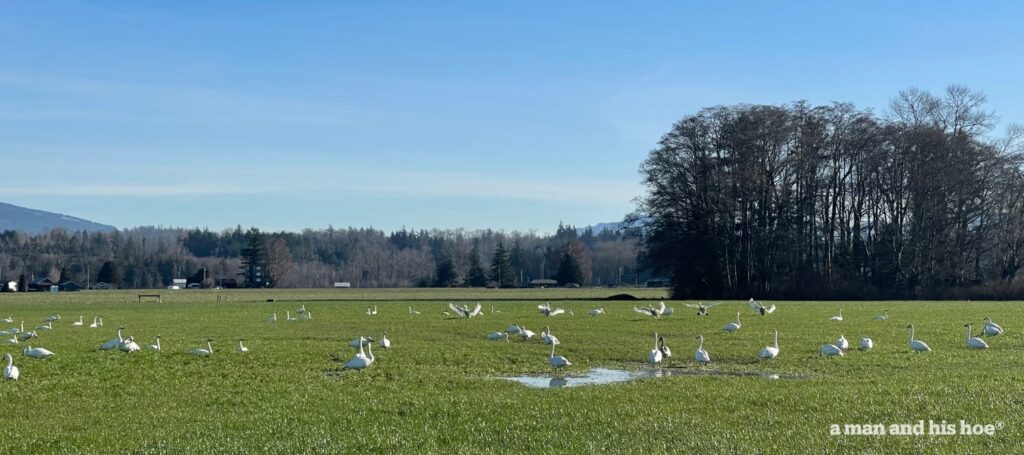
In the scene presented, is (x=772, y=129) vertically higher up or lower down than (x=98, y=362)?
higher up

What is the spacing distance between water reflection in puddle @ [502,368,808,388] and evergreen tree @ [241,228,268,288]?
14812 cm

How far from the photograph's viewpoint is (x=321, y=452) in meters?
11.5

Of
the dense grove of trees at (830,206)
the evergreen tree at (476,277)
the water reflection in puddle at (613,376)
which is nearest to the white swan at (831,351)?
the water reflection in puddle at (613,376)

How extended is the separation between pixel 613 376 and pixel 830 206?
2709 inches

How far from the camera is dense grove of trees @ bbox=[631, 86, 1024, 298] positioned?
75.9m

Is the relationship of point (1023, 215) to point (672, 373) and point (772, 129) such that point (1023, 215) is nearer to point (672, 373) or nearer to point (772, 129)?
point (772, 129)

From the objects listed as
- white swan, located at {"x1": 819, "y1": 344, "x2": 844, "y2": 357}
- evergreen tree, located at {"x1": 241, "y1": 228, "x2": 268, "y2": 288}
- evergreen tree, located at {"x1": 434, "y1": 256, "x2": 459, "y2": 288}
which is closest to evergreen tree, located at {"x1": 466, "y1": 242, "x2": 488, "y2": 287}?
evergreen tree, located at {"x1": 434, "y1": 256, "x2": 459, "y2": 288}

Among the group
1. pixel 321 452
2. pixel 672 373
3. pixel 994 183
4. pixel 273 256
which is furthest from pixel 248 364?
pixel 273 256

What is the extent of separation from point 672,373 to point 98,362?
14.0 metres

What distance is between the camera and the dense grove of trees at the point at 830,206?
249 ft

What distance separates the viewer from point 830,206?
8425cm

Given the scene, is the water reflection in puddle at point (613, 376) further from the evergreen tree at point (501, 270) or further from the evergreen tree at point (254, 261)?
the evergreen tree at point (254, 261)

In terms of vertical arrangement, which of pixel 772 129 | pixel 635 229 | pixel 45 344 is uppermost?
pixel 772 129

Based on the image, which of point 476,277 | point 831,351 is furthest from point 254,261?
point 831,351
